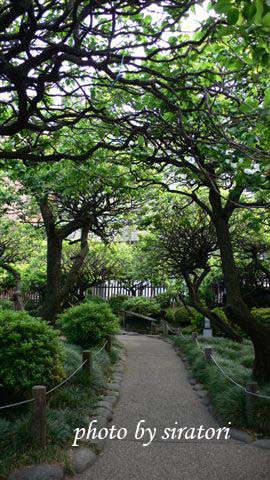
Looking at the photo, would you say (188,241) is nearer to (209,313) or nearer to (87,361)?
(209,313)

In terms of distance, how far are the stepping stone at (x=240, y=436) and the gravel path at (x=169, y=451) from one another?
0.10m

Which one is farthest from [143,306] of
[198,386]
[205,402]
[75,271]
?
[205,402]

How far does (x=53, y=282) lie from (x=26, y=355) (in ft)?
17.5

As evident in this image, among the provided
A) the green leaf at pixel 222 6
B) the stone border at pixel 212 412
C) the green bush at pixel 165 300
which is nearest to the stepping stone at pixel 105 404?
the stone border at pixel 212 412

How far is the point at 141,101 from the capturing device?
6.09 metres

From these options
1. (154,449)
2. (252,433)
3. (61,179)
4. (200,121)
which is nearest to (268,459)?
(252,433)

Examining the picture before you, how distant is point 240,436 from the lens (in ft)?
18.3

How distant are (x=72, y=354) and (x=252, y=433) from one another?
353cm

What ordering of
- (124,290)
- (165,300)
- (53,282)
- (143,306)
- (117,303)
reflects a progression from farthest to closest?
(124,290)
(117,303)
(165,300)
(143,306)
(53,282)

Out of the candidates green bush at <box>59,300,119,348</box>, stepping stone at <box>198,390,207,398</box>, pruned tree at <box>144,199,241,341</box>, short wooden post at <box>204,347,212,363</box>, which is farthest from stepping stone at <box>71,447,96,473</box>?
pruned tree at <box>144,199,241,341</box>

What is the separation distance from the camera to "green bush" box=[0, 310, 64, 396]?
17.3 feet

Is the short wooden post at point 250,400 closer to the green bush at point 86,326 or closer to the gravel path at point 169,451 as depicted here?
the gravel path at point 169,451

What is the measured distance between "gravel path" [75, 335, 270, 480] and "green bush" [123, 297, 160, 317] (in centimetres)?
995

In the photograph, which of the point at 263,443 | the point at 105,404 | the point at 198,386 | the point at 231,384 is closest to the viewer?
the point at 263,443
